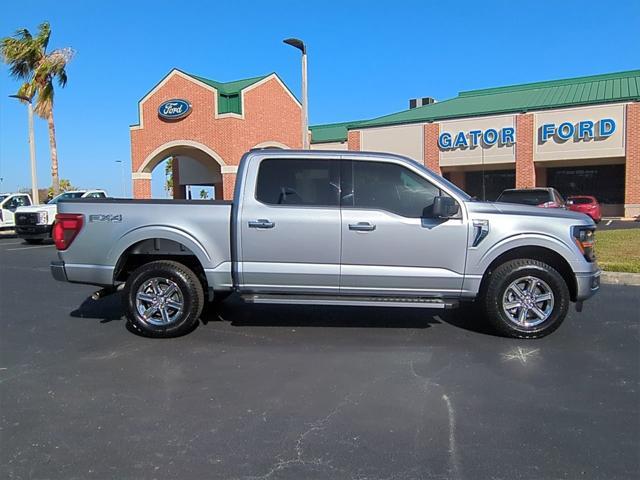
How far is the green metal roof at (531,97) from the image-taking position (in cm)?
2781

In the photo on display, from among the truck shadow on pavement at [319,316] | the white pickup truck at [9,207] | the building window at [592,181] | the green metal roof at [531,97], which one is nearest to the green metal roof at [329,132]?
the green metal roof at [531,97]

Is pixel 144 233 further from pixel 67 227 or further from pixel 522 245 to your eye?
pixel 522 245

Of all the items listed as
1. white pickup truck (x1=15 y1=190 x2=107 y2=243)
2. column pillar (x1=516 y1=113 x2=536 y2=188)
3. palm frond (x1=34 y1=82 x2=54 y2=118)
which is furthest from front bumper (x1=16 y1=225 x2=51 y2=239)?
column pillar (x1=516 y1=113 x2=536 y2=188)

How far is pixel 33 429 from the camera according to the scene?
12.1ft

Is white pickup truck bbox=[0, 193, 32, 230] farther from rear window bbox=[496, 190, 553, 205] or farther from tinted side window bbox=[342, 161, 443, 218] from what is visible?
tinted side window bbox=[342, 161, 443, 218]

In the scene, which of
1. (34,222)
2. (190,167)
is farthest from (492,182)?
(34,222)

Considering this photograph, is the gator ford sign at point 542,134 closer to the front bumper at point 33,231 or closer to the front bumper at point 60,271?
the front bumper at point 33,231

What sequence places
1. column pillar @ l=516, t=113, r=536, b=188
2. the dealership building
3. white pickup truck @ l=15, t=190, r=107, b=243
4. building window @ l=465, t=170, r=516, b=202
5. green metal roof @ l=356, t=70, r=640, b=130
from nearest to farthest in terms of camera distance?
white pickup truck @ l=15, t=190, r=107, b=243 → the dealership building → green metal roof @ l=356, t=70, r=640, b=130 → column pillar @ l=516, t=113, r=536, b=188 → building window @ l=465, t=170, r=516, b=202

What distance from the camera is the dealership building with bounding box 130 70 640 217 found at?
88.6ft

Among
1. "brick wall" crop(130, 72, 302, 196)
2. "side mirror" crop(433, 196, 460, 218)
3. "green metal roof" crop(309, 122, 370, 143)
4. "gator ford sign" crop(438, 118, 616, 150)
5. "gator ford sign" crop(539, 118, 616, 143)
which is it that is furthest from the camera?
"green metal roof" crop(309, 122, 370, 143)

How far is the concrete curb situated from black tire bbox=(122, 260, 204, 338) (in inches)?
281

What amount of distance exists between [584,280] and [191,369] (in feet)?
13.6

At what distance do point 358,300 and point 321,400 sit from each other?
1664 millimetres

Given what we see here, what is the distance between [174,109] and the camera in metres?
29.1
